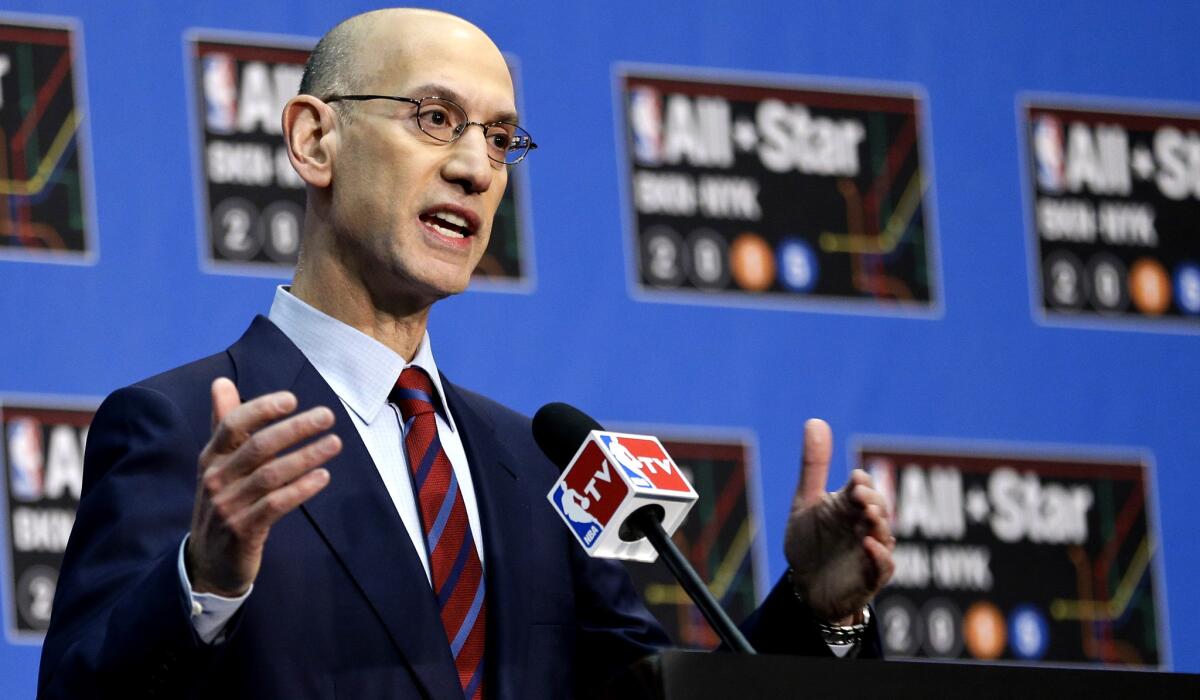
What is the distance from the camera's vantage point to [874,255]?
127 inches

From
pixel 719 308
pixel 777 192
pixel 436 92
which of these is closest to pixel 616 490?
pixel 436 92

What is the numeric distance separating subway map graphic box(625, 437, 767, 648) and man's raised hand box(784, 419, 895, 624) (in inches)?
44.0

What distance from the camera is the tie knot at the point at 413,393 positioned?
1.93 m

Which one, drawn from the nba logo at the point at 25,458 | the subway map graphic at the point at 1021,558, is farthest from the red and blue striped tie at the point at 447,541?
the subway map graphic at the point at 1021,558

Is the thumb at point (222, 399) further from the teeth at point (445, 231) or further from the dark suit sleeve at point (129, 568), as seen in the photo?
the teeth at point (445, 231)

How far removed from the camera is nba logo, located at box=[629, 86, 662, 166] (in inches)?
123

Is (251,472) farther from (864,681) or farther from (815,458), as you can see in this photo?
(815,458)

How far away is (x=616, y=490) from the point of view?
162cm

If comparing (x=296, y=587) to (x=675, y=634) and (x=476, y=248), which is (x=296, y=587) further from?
(x=675, y=634)

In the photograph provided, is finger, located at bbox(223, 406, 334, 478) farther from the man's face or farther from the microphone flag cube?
the man's face

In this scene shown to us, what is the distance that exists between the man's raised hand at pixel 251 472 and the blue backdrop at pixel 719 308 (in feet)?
4.00

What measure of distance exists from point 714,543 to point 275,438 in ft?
5.54

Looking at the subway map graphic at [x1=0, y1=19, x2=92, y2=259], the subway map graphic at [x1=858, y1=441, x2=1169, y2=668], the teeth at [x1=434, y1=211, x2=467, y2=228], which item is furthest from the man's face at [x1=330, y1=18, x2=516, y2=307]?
the subway map graphic at [x1=858, y1=441, x2=1169, y2=668]

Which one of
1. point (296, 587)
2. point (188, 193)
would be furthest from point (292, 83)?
point (296, 587)
